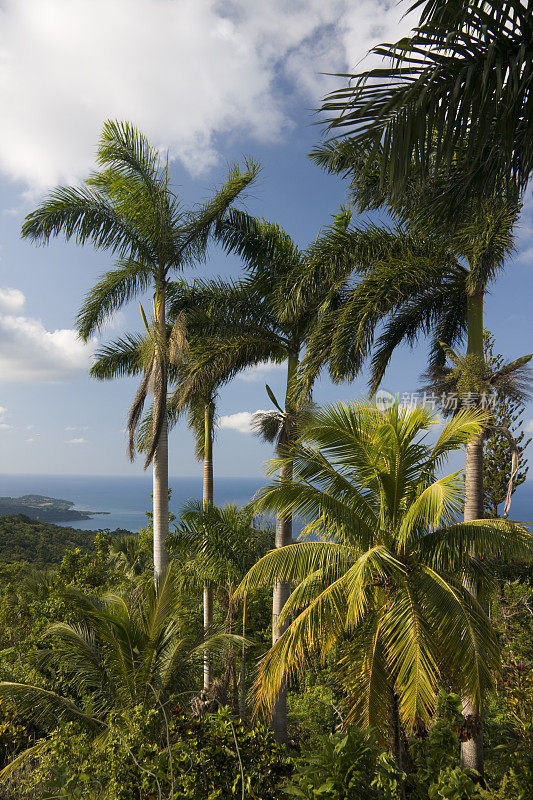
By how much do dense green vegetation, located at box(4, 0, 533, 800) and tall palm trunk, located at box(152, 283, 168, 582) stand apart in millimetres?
47

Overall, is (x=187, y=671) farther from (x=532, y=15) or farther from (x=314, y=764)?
(x=532, y=15)

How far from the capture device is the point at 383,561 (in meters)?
5.29

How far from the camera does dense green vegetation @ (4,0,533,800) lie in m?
2.94

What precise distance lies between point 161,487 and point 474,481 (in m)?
6.40

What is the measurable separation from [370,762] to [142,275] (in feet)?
34.2

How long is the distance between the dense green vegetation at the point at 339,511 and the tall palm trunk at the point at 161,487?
0.15ft

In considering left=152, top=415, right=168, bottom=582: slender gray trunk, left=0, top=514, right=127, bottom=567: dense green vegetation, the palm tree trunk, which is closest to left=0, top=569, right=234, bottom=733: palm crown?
left=152, top=415, right=168, bottom=582: slender gray trunk

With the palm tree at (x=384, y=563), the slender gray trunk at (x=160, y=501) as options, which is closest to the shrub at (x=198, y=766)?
the palm tree at (x=384, y=563)

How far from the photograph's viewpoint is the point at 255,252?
11.6 meters

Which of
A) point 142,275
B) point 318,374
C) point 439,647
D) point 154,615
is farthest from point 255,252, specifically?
point 439,647

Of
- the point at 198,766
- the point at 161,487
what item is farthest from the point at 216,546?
the point at 198,766

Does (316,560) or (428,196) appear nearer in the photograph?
(428,196)

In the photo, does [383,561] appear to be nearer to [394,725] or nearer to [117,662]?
[394,725]

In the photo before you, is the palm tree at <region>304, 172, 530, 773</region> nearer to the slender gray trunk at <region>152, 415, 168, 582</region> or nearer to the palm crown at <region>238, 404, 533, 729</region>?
the palm crown at <region>238, 404, 533, 729</region>
